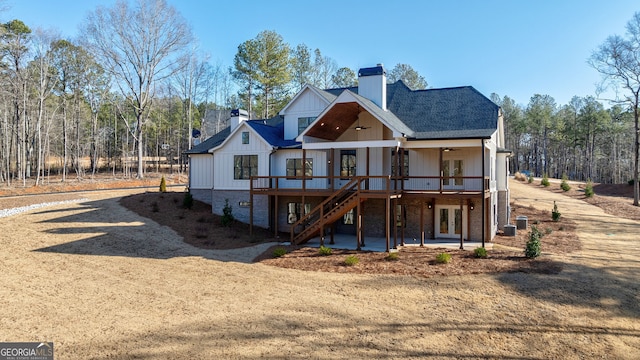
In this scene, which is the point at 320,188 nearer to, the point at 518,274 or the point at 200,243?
the point at 200,243

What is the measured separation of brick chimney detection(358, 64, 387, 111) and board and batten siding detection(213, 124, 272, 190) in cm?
635

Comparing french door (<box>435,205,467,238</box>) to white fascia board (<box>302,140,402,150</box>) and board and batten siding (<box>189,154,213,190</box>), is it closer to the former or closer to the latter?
white fascia board (<box>302,140,402,150</box>)

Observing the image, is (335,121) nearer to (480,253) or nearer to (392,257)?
(392,257)

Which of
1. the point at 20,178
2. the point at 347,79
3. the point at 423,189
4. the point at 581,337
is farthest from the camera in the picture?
the point at 347,79

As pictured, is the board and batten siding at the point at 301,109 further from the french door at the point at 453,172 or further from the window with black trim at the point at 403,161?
the french door at the point at 453,172

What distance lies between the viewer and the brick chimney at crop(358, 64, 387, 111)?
20.5m

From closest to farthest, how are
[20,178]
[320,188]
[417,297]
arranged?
1. [417,297]
2. [320,188]
3. [20,178]

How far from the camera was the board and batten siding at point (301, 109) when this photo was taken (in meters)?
21.6

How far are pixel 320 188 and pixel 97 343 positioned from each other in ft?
45.2

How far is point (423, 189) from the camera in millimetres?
19219

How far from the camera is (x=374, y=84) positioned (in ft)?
67.6

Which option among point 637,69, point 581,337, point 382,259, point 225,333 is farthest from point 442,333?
point 637,69

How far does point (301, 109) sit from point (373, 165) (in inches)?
227

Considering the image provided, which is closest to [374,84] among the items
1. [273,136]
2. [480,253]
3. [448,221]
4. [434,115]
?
[434,115]
